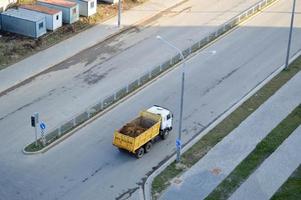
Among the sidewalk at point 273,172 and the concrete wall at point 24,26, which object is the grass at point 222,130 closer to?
the sidewalk at point 273,172

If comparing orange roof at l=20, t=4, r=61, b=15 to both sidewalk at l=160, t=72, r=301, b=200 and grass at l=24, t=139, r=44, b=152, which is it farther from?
sidewalk at l=160, t=72, r=301, b=200

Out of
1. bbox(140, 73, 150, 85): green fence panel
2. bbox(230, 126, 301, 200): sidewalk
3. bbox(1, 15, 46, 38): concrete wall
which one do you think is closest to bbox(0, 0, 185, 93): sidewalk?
bbox(1, 15, 46, 38): concrete wall

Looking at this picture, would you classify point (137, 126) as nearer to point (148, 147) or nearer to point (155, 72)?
point (148, 147)

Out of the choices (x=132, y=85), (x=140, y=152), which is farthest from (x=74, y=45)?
(x=140, y=152)

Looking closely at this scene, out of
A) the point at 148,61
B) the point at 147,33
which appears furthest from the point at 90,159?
the point at 147,33

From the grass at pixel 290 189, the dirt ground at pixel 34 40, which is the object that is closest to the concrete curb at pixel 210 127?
the grass at pixel 290 189
